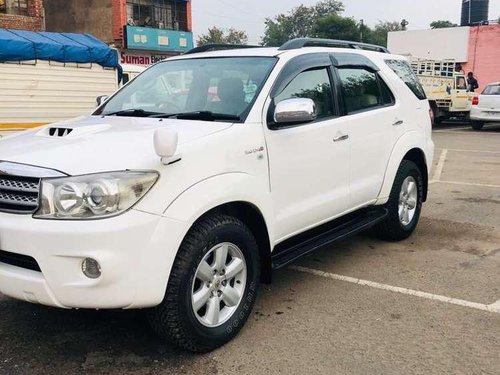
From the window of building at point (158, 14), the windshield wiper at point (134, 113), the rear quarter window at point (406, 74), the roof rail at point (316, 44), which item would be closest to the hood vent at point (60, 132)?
the windshield wiper at point (134, 113)

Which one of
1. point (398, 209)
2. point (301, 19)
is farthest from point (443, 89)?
point (301, 19)

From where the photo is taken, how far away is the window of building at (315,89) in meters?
4.09

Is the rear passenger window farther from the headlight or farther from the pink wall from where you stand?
the pink wall

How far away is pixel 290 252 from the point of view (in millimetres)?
3939

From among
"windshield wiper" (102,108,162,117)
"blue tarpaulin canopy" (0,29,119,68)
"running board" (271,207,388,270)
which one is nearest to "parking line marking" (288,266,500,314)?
"running board" (271,207,388,270)

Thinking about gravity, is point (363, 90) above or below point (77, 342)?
above

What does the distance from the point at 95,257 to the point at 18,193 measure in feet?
1.90

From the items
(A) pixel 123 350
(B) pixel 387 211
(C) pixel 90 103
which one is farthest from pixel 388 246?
(C) pixel 90 103

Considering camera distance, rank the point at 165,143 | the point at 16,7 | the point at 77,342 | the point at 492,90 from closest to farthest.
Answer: the point at 165,143
the point at 77,342
the point at 492,90
the point at 16,7

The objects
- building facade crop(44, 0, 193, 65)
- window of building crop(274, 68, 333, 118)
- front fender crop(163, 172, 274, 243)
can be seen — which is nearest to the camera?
front fender crop(163, 172, 274, 243)

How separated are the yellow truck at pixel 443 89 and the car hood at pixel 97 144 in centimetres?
1676

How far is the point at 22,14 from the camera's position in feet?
74.1

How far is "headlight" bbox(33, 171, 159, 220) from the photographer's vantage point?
9.07 feet

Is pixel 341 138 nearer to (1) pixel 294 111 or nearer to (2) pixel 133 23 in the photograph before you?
(1) pixel 294 111
